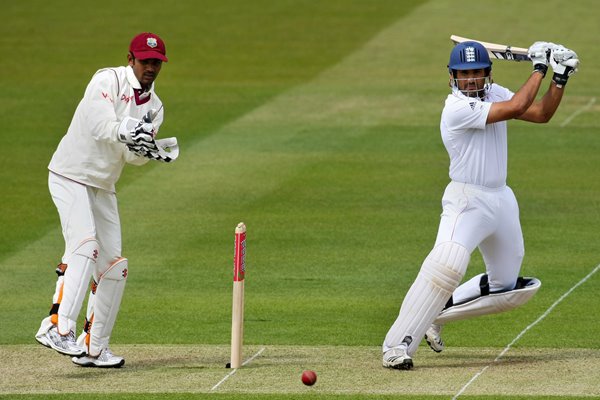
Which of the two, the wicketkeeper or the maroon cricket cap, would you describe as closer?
the wicketkeeper

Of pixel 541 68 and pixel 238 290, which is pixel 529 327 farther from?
pixel 238 290

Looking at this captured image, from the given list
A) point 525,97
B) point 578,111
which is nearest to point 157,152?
point 525,97

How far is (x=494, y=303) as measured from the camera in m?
9.41

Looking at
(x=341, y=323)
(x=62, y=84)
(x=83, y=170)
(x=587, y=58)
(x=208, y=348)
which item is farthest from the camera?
(x=587, y=58)

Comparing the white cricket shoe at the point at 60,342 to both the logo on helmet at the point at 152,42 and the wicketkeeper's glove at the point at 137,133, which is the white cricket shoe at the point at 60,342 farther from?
the logo on helmet at the point at 152,42

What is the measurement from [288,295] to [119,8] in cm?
1970

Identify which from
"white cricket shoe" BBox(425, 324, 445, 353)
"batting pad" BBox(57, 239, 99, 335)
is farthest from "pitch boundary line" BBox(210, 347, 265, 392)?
"white cricket shoe" BBox(425, 324, 445, 353)

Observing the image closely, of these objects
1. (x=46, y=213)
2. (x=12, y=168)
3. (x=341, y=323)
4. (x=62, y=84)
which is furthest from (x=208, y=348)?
(x=62, y=84)

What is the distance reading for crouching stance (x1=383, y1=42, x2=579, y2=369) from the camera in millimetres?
9062

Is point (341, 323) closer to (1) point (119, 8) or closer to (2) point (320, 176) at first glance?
(2) point (320, 176)

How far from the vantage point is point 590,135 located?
19.5 m

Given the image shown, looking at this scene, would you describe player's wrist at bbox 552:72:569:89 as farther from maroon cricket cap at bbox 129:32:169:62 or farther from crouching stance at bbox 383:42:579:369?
maroon cricket cap at bbox 129:32:169:62

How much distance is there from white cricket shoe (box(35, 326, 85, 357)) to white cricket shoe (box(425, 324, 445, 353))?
7.98 feet

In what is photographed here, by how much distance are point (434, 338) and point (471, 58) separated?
1986 millimetres
